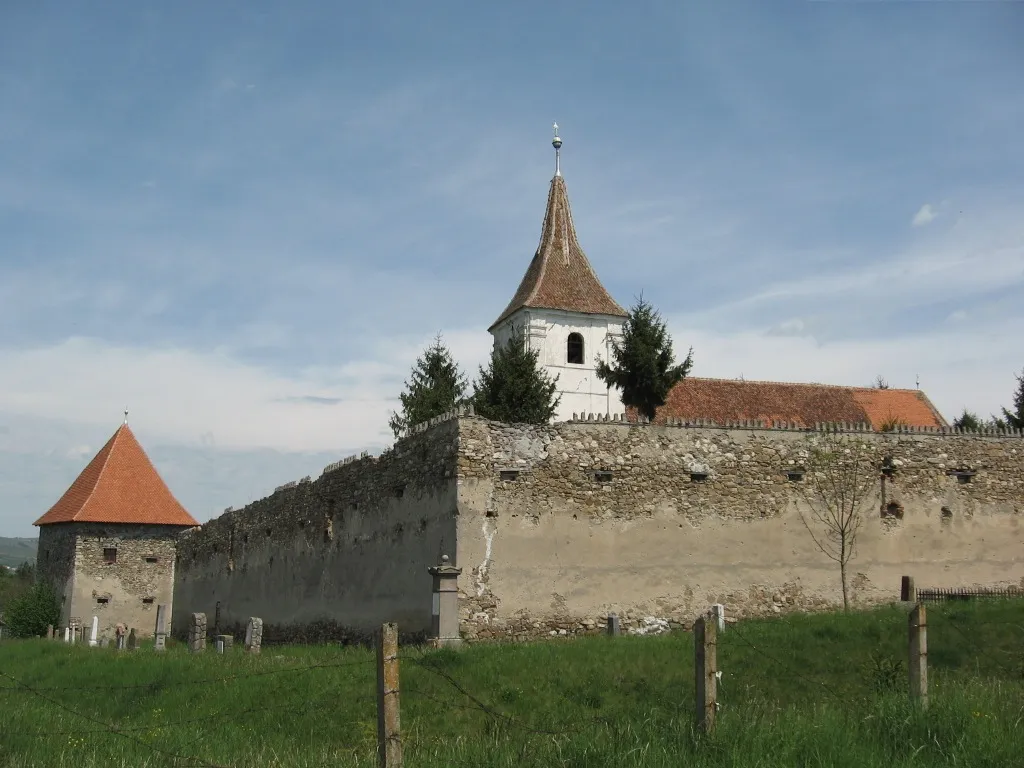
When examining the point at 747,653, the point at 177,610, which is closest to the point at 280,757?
the point at 747,653

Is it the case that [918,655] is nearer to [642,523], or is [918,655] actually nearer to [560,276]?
[642,523]

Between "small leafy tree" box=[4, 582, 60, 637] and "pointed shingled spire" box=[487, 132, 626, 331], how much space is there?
26.1 metres

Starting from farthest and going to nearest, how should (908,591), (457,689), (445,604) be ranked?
(908,591) → (445,604) → (457,689)

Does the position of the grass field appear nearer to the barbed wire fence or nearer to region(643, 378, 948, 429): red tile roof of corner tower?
the barbed wire fence

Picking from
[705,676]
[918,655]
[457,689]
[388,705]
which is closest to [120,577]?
[457,689]

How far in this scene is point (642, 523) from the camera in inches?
945

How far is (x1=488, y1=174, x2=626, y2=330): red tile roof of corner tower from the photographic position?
184ft

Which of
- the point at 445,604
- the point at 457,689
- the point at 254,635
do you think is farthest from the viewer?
the point at 254,635

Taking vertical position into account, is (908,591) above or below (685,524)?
below

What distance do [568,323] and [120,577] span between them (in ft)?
81.9

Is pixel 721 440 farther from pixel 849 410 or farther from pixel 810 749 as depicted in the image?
pixel 849 410

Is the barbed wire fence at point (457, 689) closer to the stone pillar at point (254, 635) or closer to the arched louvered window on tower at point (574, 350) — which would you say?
the stone pillar at point (254, 635)

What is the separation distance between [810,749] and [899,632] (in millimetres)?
9688

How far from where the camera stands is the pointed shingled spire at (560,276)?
56162 millimetres
